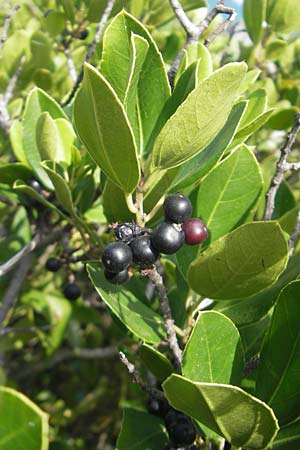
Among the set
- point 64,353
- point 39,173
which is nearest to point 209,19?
point 39,173

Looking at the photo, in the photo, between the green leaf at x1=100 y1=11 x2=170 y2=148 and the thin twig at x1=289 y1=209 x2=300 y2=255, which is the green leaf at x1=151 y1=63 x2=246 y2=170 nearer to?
the green leaf at x1=100 y1=11 x2=170 y2=148

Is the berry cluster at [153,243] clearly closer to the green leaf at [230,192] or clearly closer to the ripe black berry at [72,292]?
the green leaf at [230,192]

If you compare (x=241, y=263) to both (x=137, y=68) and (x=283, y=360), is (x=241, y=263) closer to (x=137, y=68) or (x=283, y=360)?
(x=283, y=360)

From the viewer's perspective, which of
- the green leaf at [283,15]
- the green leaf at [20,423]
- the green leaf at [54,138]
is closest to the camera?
the green leaf at [20,423]

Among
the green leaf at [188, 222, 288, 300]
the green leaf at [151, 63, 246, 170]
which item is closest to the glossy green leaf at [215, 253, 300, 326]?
the green leaf at [188, 222, 288, 300]

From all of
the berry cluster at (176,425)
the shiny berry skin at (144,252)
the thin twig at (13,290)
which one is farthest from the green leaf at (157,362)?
the thin twig at (13,290)
